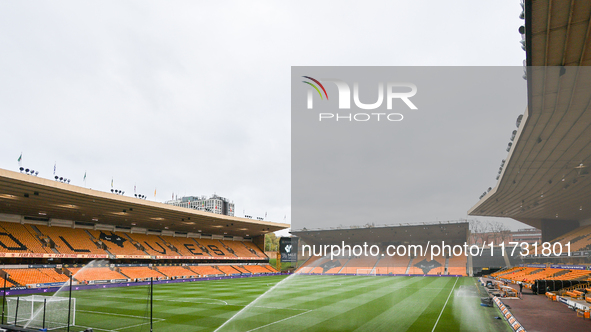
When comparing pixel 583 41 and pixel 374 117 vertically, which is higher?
pixel 583 41

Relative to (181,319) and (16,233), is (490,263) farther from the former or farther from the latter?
(16,233)

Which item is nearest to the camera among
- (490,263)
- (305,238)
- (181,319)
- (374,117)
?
(374,117)

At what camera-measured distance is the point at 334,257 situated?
70.1 meters

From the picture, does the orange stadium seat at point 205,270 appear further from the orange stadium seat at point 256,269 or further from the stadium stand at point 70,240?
the stadium stand at point 70,240

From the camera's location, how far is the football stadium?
12305 millimetres

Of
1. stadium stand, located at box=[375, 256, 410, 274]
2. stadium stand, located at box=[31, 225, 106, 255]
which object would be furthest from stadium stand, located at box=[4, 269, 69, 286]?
stadium stand, located at box=[375, 256, 410, 274]

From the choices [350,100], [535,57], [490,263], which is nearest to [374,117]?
[350,100]

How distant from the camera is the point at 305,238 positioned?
66.4 metres

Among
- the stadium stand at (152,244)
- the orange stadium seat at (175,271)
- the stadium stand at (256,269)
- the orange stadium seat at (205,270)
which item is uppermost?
the stadium stand at (152,244)

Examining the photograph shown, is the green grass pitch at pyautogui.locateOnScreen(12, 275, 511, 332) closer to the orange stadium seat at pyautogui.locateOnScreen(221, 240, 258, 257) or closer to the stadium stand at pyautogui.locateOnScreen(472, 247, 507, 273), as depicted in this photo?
the stadium stand at pyautogui.locateOnScreen(472, 247, 507, 273)

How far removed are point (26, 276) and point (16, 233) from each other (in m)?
7.43

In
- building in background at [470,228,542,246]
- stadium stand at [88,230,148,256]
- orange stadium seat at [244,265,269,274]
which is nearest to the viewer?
stadium stand at [88,230,148,256]

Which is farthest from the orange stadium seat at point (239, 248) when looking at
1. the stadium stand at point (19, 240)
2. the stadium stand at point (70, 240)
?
the stadium stand at point (19, 240)

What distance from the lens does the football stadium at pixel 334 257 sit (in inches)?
484
